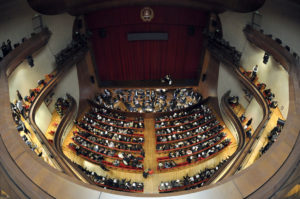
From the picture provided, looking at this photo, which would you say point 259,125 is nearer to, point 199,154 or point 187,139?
point 199,154

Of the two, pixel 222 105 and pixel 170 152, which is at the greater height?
pixel 222 105

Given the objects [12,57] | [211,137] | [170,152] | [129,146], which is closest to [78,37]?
[12,57]

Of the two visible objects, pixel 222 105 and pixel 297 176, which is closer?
pixel 297 176

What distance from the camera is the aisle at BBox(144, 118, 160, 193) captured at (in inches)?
419

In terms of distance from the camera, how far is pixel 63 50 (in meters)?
12.1

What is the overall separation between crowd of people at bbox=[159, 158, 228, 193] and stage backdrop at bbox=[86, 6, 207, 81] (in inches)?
259

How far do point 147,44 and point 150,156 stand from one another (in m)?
6.40

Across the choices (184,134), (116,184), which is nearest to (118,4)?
(184,134)

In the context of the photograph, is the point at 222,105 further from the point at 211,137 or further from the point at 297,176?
the point at 297,176

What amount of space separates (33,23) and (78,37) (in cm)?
243

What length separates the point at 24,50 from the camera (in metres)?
9.49

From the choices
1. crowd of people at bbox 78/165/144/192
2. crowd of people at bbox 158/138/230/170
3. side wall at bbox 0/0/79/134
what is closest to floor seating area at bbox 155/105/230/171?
crowd of people at bbox 158/138/230/170

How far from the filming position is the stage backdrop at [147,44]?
13.0m

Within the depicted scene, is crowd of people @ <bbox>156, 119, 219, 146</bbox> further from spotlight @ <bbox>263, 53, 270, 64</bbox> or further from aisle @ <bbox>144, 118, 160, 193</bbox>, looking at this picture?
spotlight @ <bbox>263, 53, 270, 64</bbox>
